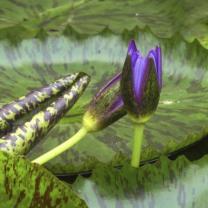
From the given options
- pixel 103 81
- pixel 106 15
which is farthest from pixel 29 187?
pixel 106 15

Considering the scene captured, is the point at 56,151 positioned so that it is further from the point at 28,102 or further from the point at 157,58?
the point at 157,58

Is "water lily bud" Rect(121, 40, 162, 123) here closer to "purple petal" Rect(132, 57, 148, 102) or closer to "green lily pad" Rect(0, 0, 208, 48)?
"purple petal" Rect(132, 57, 148, 102)

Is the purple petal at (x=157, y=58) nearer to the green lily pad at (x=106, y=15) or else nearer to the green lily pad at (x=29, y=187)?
the green lily pad at (x=29, y=187)

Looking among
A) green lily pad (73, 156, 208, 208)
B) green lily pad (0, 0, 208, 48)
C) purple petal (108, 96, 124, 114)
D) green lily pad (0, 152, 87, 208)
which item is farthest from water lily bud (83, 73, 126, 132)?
green lily pad (0, 0, 208, 48)

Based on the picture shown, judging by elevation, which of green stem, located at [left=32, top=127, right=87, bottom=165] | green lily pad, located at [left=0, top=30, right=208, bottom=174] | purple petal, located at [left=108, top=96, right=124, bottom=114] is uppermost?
purple petal, located at [left=108, top=96, right=124, bottom=114]

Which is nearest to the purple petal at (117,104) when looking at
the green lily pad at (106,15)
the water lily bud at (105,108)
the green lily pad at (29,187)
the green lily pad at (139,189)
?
the water lily bud at (105,108)

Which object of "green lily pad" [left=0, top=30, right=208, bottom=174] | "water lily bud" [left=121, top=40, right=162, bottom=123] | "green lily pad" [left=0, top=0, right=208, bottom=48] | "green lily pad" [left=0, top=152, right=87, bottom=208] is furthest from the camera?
"green lily pad" [left=0, top=0, right=208, bottom=48]

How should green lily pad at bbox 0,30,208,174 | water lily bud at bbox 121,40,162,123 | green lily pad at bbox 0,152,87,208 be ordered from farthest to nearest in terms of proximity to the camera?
green lily pad at bbox 0,30,208,174, water lily bud at bbox 121,40,162,123, green lily pad at bbox 0,152,87,208
